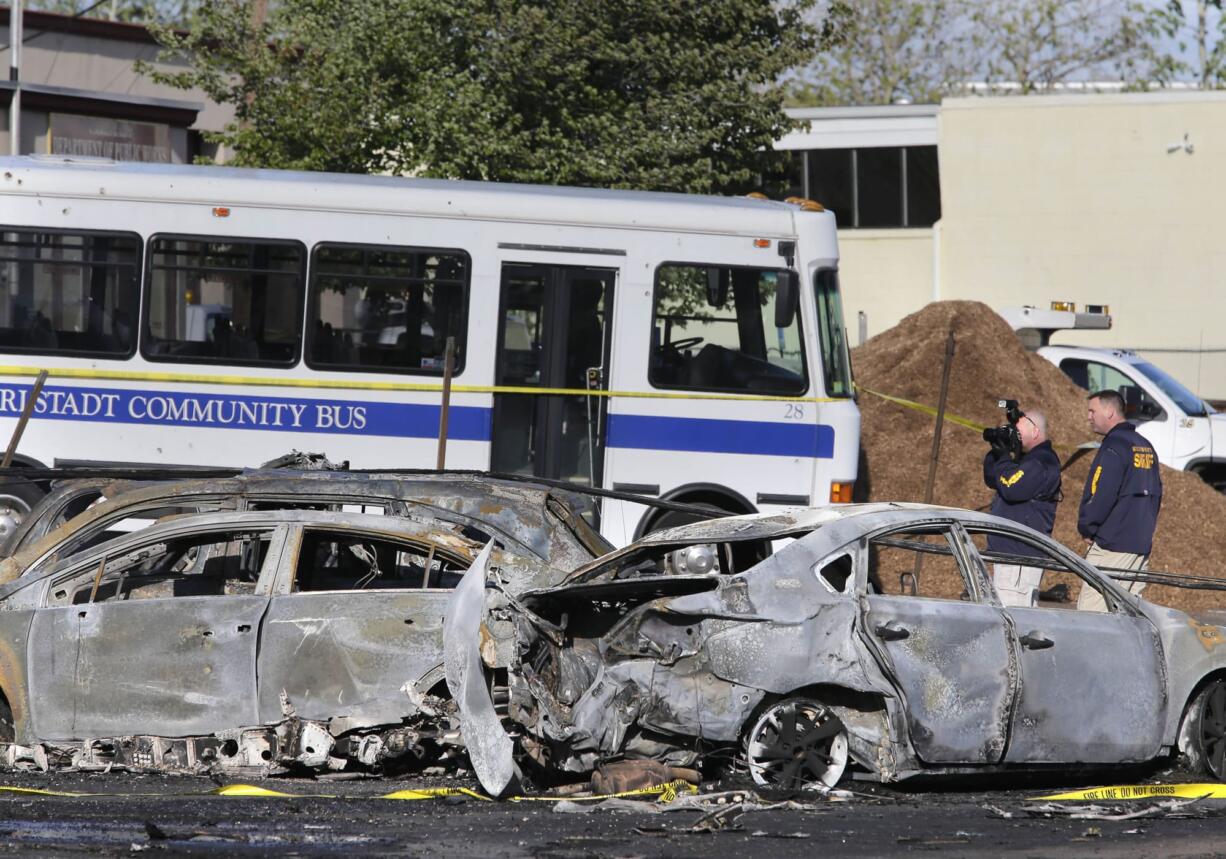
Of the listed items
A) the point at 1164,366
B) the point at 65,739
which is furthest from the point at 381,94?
the point at 1164,366

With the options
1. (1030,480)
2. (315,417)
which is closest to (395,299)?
(315,417)

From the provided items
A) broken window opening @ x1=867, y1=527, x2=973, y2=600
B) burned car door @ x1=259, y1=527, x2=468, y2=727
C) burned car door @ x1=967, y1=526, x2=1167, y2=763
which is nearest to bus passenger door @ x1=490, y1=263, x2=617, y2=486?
broken window opening @ x1=867, y1=527, x2=973, y2=600

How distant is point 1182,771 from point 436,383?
6.59m

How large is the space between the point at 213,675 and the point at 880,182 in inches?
1195

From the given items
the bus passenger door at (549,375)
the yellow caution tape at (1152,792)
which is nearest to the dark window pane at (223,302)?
the bus passenger door at (549,375)

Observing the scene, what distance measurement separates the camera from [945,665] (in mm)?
7164

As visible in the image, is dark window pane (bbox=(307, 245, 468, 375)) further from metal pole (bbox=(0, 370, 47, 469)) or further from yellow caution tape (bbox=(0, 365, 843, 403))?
metal pole (bbox=(0, 370, 47, 469))

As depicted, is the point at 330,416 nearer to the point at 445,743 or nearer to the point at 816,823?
the point at 445,743

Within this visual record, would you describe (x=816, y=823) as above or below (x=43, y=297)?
below

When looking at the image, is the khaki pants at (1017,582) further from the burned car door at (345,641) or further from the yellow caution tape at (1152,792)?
the burned car door at (345,641)

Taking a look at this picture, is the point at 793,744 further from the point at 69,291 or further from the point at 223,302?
the point at 69,291

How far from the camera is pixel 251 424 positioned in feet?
40.8

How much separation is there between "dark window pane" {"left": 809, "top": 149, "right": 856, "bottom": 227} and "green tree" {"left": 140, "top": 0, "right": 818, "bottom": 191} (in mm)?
13881

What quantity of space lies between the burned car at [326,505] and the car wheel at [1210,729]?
127 inches
